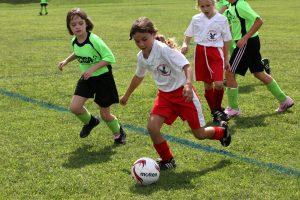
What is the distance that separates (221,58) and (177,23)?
16.4 m

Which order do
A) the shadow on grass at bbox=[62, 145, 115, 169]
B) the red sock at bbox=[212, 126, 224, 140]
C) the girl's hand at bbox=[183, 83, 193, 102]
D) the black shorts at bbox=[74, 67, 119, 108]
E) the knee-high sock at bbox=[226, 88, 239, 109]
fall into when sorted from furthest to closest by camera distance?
1. the knee-high sock at bbox=[226, 88, 239, 109]
2. the black shorts at bbox=[74, 67, 119, 108]
3. the red sock at bbox=[212, 126, 224, 140]
4. the shadow on grass at bbox=[62, 145, 115, 169]
5. the girl's hand at bbox=[183, 83, 193, 102]

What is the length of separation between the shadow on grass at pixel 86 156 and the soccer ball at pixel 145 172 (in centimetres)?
81

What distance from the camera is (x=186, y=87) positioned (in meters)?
4.91

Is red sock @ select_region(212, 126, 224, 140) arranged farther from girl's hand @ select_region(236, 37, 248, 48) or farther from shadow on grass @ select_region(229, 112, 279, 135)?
girl's hand @ select_region(236, 37, 248, 48)

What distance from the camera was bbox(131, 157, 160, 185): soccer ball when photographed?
4.83 meters

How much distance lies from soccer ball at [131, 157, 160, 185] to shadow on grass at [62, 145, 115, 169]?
Answer: 0.81 metres

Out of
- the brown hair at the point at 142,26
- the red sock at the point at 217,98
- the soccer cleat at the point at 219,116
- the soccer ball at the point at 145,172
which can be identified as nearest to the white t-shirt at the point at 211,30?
the red sock at the point at 217,98

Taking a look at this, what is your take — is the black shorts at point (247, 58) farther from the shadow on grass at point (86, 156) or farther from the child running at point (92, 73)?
the shadow on grass at point (86, 156)

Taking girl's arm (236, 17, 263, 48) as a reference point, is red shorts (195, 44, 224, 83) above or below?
below

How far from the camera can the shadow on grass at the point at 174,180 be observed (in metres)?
4.80

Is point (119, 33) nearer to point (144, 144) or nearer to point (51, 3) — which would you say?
point (144, 144)

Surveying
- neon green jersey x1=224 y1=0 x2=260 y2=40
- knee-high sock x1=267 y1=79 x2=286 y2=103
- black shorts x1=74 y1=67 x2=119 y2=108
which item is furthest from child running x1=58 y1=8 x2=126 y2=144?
knee-high sock x1=267 y1=79 x2=286 y2=103

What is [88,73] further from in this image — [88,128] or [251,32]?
[251,32]

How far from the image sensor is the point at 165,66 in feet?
17.1
